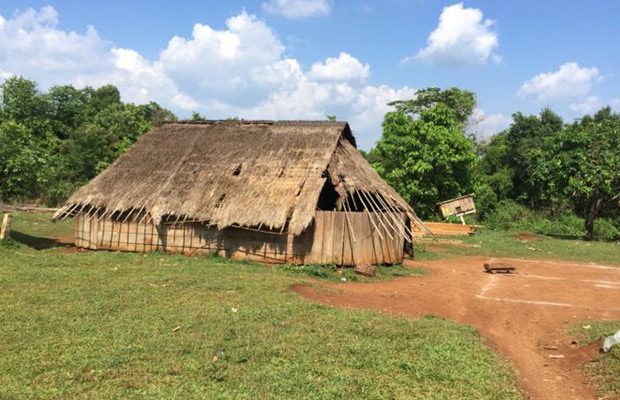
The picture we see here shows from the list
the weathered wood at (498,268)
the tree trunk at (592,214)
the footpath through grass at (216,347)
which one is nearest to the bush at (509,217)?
the tree trunk at (592,214)

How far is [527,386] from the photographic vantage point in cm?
596

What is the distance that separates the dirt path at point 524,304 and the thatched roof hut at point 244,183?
251cm

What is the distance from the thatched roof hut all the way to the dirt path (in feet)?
8.25

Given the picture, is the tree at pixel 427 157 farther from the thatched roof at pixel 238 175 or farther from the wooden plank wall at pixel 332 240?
the wooden plank wall at pixel 332 240

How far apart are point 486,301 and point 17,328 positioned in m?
9.57

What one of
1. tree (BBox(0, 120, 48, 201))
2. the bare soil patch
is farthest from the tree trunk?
tree (BBox(0, 120, 48, 201))

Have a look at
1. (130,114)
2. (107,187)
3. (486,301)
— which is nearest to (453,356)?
(486,301)

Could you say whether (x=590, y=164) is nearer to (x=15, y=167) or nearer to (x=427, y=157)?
(x=427, y=157)

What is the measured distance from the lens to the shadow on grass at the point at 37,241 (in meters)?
15.9

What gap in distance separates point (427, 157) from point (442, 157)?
33.0 inches

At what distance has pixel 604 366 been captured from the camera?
20.7 ft

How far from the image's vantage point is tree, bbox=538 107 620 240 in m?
22.8

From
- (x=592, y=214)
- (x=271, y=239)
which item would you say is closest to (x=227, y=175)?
(x=271, y=239)

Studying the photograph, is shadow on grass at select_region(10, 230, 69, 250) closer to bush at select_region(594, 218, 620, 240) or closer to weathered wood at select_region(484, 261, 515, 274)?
weathered wood at select_region(484, 261, 515, 274)
